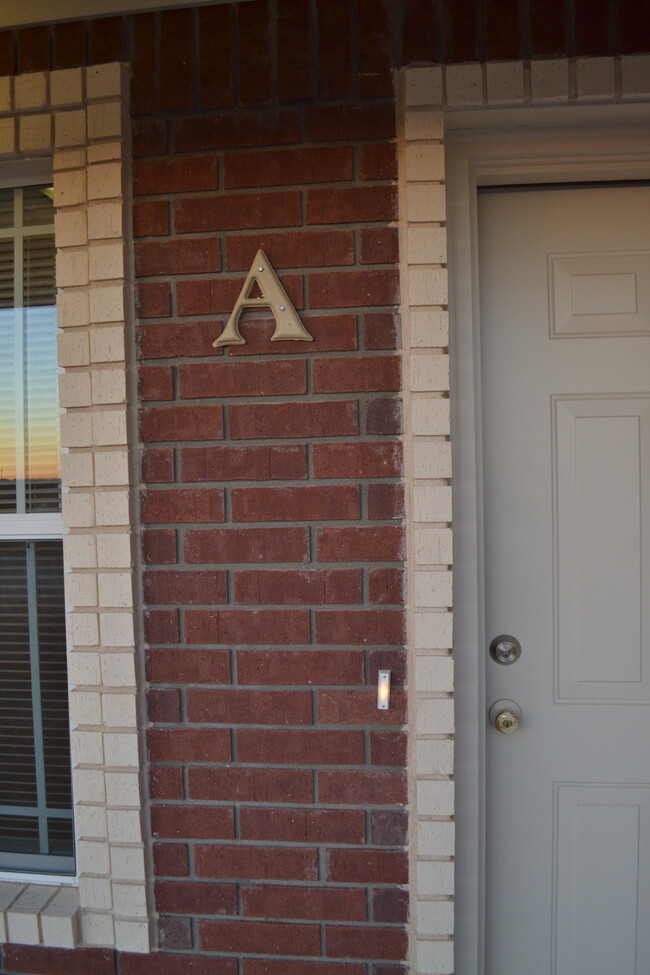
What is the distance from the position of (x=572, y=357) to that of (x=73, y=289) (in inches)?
55.5

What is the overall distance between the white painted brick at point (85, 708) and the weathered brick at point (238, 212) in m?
1.30

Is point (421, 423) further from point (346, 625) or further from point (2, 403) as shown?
point (2, 403)

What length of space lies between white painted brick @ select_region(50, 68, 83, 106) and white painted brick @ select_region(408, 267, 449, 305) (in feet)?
3.41

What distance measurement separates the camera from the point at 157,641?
1.85 metres

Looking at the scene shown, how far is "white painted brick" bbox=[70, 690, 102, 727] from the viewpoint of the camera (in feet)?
6.04

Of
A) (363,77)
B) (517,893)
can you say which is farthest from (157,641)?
(363,77)

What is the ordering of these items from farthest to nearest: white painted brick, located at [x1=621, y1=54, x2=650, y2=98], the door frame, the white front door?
the white front door < the door frame < white painted brick, located at [x1=621, y1=54, x2=650, y2=98]

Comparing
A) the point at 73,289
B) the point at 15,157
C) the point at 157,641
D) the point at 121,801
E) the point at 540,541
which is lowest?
the point at 121,801

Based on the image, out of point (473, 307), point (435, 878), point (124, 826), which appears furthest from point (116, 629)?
point (473, 307)

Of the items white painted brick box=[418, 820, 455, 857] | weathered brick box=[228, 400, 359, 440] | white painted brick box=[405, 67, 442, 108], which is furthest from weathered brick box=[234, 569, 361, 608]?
white painted brick box=[405, 67, 442, 108]

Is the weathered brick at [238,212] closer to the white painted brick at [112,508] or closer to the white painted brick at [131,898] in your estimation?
the white painted brick at [112,508]

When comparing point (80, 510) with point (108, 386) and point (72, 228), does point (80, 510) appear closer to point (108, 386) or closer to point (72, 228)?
point (108, 386)

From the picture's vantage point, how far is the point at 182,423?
71.6 inches

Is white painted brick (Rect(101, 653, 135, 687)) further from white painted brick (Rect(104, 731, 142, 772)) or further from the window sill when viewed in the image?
the window sill
